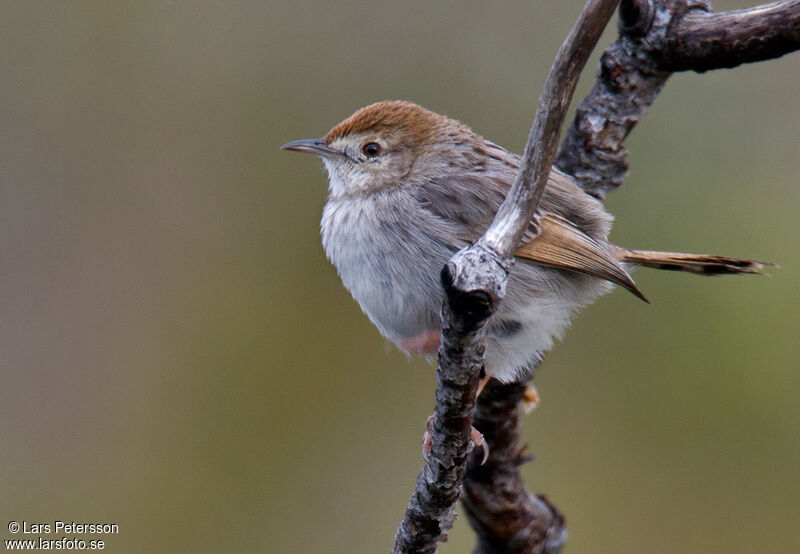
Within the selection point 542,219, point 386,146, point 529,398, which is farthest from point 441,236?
point 529,398

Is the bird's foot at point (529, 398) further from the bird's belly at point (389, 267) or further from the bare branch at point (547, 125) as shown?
the bare branch at point (547, 125)

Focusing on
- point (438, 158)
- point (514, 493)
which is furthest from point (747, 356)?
point (438, 158)

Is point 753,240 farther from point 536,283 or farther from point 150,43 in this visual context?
point 150,43

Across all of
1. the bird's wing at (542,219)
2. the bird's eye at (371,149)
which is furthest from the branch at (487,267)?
the bird's eye at (371,149)

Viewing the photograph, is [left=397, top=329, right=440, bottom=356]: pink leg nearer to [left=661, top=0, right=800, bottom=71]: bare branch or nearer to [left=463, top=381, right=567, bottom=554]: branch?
[left=463, top=381, right=567, bottom=554]: branch

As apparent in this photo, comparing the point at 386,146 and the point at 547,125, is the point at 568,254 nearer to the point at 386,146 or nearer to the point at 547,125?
the point at 386,146

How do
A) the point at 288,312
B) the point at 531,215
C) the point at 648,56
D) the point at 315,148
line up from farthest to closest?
the point at 288,312
the point at 315,148
the point at 648,56
the point at 531,215
